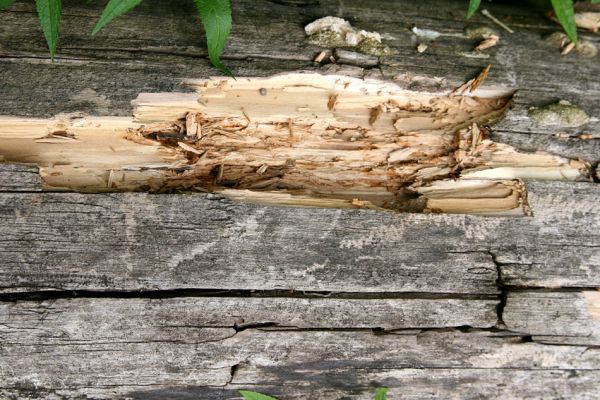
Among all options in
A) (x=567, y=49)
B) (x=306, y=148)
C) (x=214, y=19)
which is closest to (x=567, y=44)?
(x=567, y=49)

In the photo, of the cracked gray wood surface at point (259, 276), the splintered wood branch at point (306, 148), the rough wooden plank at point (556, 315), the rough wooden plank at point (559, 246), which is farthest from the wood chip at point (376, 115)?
the rough wooden plank at point (556, 315)

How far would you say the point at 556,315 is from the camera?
261 cm

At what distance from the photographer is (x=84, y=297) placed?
2.38 meters

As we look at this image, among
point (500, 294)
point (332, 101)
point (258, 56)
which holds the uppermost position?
point (258, 56)

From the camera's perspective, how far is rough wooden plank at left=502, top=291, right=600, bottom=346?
2582mm

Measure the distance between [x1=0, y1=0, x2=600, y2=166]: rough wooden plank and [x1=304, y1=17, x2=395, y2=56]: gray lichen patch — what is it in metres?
0.05

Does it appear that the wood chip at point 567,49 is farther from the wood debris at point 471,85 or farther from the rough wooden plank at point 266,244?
the rough wooden plank at point 266,244

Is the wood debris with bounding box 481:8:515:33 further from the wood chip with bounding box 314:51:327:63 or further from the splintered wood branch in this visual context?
the wood chip with bounding box 314:51:327:63

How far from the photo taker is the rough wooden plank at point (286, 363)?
2383 mm

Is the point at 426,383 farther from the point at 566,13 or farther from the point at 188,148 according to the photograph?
the point at 566,13

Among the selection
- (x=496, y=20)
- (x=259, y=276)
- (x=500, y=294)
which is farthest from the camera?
(x=496, y=20)

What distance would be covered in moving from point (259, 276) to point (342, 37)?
3.87ft

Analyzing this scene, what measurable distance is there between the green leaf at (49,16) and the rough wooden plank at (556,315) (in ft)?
7.10

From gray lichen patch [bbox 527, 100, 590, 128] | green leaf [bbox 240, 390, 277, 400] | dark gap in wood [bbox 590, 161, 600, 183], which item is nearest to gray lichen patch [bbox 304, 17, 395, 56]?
gray lichen patch [bbox 527, 100, 590, 128]
